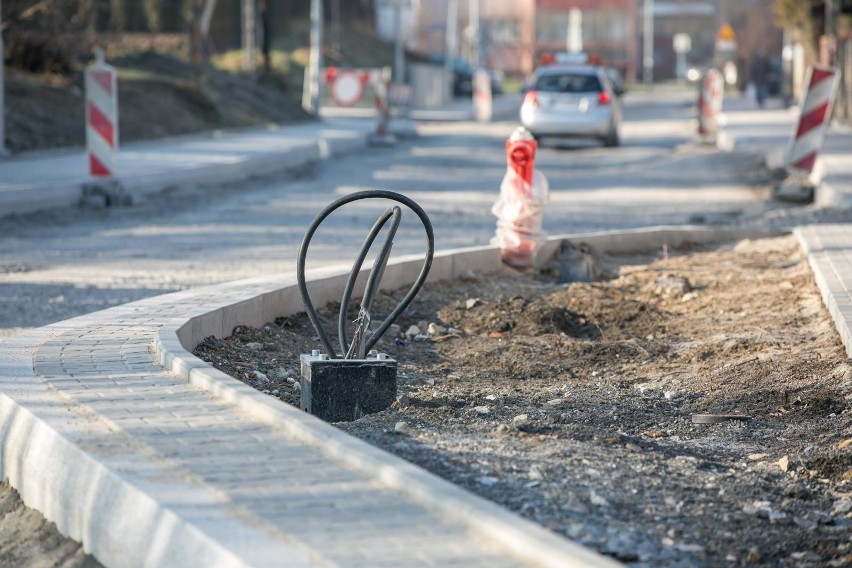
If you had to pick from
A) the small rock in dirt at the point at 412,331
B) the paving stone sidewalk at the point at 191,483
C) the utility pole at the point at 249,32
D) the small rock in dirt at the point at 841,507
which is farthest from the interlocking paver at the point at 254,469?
the utility pole at the point at 249,32

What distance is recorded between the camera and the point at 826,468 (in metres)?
4.81

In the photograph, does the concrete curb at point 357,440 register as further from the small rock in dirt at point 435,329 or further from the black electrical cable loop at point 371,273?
the small rock in dirt at point 435,329

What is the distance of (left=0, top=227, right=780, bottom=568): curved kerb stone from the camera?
3.54 m

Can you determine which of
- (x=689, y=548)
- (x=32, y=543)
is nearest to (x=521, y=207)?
(x=32, y=543)

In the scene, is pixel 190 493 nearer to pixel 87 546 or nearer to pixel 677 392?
pixel 87 546

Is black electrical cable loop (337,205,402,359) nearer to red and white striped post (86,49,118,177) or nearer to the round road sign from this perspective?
red and white striped post (86,49,118,177)

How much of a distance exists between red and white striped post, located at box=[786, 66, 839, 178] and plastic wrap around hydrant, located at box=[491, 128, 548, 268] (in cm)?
649

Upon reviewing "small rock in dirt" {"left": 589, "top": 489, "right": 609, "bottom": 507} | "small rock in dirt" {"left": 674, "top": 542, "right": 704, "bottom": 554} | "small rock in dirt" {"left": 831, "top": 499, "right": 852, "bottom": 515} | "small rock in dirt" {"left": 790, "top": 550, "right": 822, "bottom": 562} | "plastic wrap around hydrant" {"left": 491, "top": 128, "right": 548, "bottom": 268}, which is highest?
"plastic wrap around hydrant" {"left": 491, "top": 128, "right": 548, "bottom": 268}

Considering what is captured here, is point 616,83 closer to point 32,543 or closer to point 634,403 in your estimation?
point 634,403

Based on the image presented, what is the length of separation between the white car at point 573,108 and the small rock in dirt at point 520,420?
20607 millimetres

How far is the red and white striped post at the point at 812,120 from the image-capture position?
51.1 ft

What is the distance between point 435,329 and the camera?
7.60 m

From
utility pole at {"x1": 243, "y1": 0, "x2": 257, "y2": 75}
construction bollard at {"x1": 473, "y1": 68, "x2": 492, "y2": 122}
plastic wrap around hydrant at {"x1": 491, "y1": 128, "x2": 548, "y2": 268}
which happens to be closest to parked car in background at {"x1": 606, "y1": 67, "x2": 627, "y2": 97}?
construction bollard at {"x1": 473, "y1": 68, "x2": 492, "y2": 122}

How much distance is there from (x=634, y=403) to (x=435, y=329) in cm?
190
